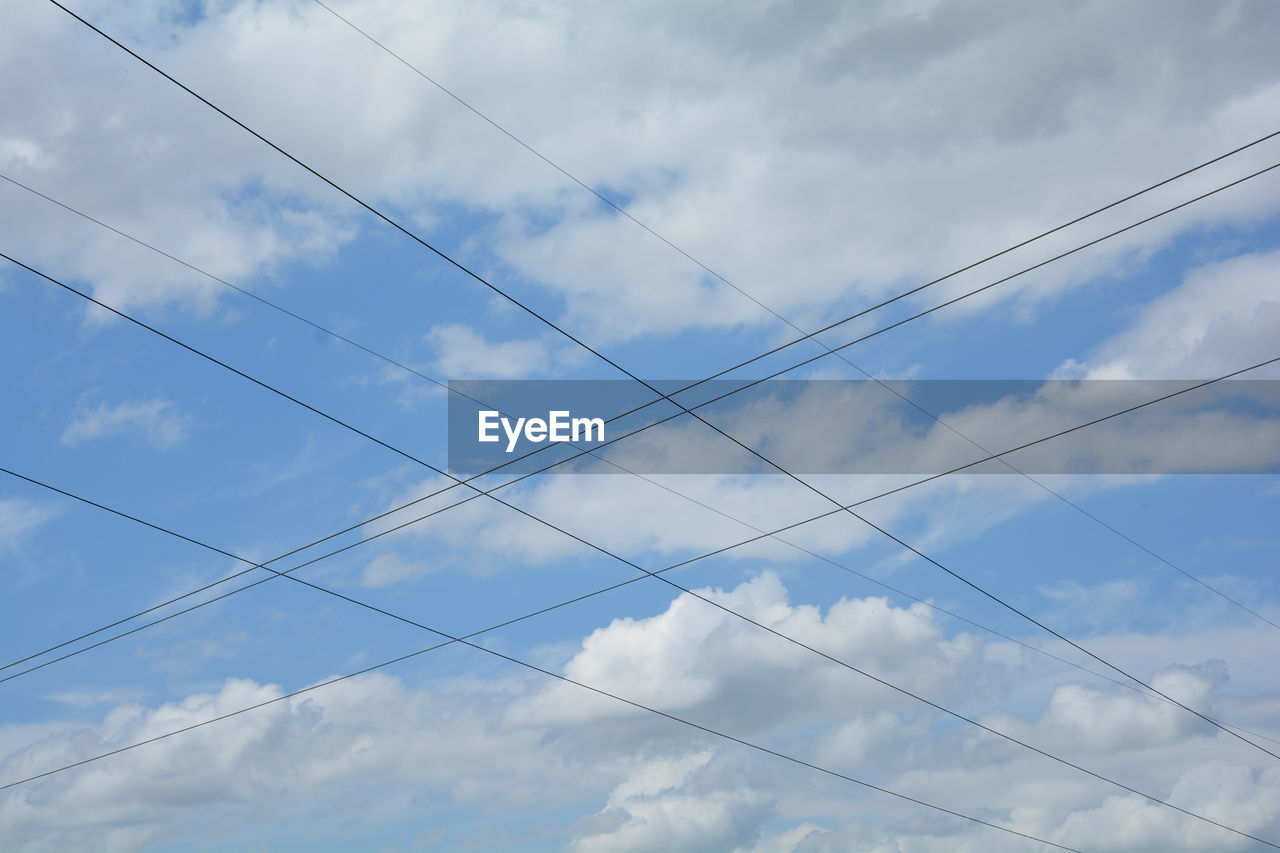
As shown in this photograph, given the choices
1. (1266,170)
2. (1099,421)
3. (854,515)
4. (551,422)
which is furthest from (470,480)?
(1266,170)

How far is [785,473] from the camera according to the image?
3331 cm

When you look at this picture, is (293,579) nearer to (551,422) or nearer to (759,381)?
(551,422)

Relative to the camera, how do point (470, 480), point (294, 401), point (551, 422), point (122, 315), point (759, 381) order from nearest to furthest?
point (122, 315)
point (294, 401)
point (759, 381)
point (470, 480)
point (551, 422)

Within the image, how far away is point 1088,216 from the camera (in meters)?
24.9

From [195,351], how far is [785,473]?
14895 mm

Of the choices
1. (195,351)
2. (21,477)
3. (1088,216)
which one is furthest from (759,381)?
(21,477)

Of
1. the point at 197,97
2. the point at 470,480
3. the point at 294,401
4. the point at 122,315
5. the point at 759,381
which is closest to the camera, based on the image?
the point at 197,97

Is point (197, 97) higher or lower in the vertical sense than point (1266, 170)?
higher

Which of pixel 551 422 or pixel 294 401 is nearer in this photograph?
pixel 294 401

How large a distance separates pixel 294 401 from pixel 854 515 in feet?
50.4

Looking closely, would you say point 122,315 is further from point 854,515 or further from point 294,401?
point 854,515

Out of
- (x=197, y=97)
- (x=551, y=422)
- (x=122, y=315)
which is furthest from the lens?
(x=551, y=422)

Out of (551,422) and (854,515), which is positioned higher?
(551,422)

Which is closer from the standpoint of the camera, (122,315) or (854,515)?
(122,315)
